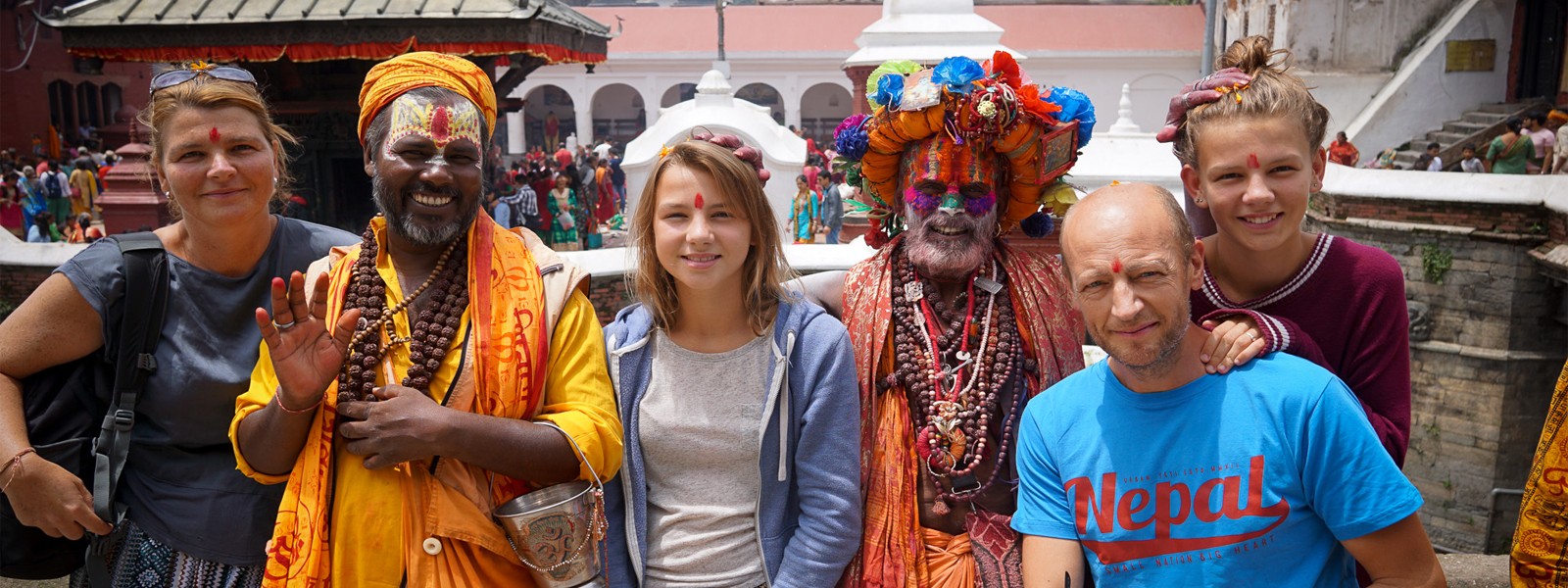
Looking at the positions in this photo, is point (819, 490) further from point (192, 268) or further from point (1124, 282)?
point (192, 268)

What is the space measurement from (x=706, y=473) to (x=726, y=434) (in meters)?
0.11

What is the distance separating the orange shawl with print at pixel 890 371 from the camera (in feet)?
9.10

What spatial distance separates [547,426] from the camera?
245cm

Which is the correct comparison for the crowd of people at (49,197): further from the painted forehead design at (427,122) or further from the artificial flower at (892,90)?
the artificial flower at (892,90)

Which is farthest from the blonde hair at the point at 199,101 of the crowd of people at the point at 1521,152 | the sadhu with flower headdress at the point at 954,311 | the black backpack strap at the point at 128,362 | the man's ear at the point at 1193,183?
the crowd of people at the point at 1521,152

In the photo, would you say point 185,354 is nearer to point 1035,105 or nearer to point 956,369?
point 956,369

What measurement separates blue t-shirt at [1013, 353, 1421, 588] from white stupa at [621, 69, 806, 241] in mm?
11679

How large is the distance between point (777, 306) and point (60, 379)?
5.95ft

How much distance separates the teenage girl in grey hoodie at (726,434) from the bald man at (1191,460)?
589mm

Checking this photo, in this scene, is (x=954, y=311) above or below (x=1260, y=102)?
below

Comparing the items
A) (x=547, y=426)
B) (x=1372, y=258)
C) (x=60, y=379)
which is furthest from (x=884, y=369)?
(x=60, y=379)

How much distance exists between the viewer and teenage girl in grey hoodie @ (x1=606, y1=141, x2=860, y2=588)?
260cm

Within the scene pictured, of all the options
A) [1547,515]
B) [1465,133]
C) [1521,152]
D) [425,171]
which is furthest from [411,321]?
[1465,133]

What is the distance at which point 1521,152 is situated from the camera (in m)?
13.8
